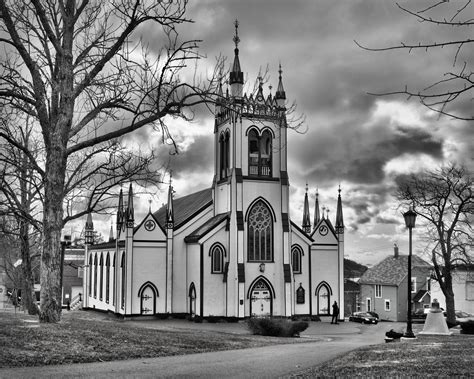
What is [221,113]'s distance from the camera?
4359 cm

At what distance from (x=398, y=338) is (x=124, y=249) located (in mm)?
25719

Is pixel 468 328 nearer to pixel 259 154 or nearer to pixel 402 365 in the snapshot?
pixel 402 365

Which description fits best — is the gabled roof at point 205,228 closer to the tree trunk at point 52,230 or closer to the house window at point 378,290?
the tree trunk at point 52,230

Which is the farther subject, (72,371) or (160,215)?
(160,215)

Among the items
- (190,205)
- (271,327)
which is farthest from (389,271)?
(271,327)

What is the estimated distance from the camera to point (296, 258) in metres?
43.9

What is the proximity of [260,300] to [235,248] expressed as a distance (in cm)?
430

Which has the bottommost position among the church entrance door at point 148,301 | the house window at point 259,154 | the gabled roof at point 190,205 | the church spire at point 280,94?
the church entrance door at point 148,301

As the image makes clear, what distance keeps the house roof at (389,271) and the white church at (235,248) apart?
2027 centimetres

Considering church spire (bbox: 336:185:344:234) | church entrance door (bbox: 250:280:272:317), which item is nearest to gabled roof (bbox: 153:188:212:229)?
church entrance door (bbox: 250:280:272:317)

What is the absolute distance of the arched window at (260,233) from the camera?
136 feet

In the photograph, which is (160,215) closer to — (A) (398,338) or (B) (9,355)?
(A) (398,338)

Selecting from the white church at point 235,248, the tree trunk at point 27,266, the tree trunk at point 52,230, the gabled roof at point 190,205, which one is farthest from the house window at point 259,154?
the tree trunk at point 52,230

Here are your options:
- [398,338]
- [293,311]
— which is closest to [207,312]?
[293,311]
